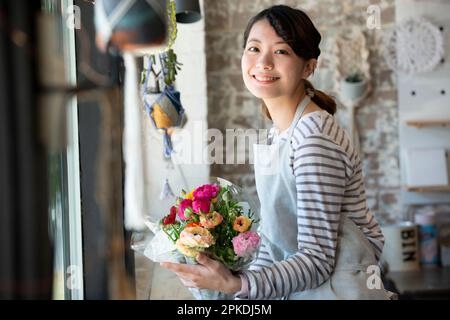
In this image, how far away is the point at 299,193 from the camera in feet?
1.87

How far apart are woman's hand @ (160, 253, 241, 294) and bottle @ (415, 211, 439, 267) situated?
1.02 meters

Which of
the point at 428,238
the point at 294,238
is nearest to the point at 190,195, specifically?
the point at 294,238

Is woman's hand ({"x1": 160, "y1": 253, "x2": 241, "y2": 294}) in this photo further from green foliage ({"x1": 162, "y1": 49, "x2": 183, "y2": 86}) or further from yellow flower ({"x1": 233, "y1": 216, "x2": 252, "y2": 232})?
green foliage ({"x1": 162, "y1": 49, "x2": 183, "y2": 86})

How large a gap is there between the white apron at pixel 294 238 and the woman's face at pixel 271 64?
0.03 meters

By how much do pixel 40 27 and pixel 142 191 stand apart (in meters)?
0.21

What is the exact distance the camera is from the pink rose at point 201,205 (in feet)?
1.96

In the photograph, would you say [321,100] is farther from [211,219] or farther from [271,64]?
[211,219]

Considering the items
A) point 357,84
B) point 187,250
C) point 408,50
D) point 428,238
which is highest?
point 408,50

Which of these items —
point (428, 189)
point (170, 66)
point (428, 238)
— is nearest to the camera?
point (170, 66)

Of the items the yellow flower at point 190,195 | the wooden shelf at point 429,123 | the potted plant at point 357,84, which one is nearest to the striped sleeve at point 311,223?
the yellow flower at point 190,195

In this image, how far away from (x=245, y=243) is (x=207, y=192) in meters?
0.07

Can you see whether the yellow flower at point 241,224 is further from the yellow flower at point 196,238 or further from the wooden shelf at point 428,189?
the wooden shelf at point 428,189

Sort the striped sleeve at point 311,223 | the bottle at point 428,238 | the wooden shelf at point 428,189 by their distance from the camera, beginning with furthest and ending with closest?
the wooden shelf at point 428,189 < the bottle at point 428,238 < the striped sleeve at point 311,223
